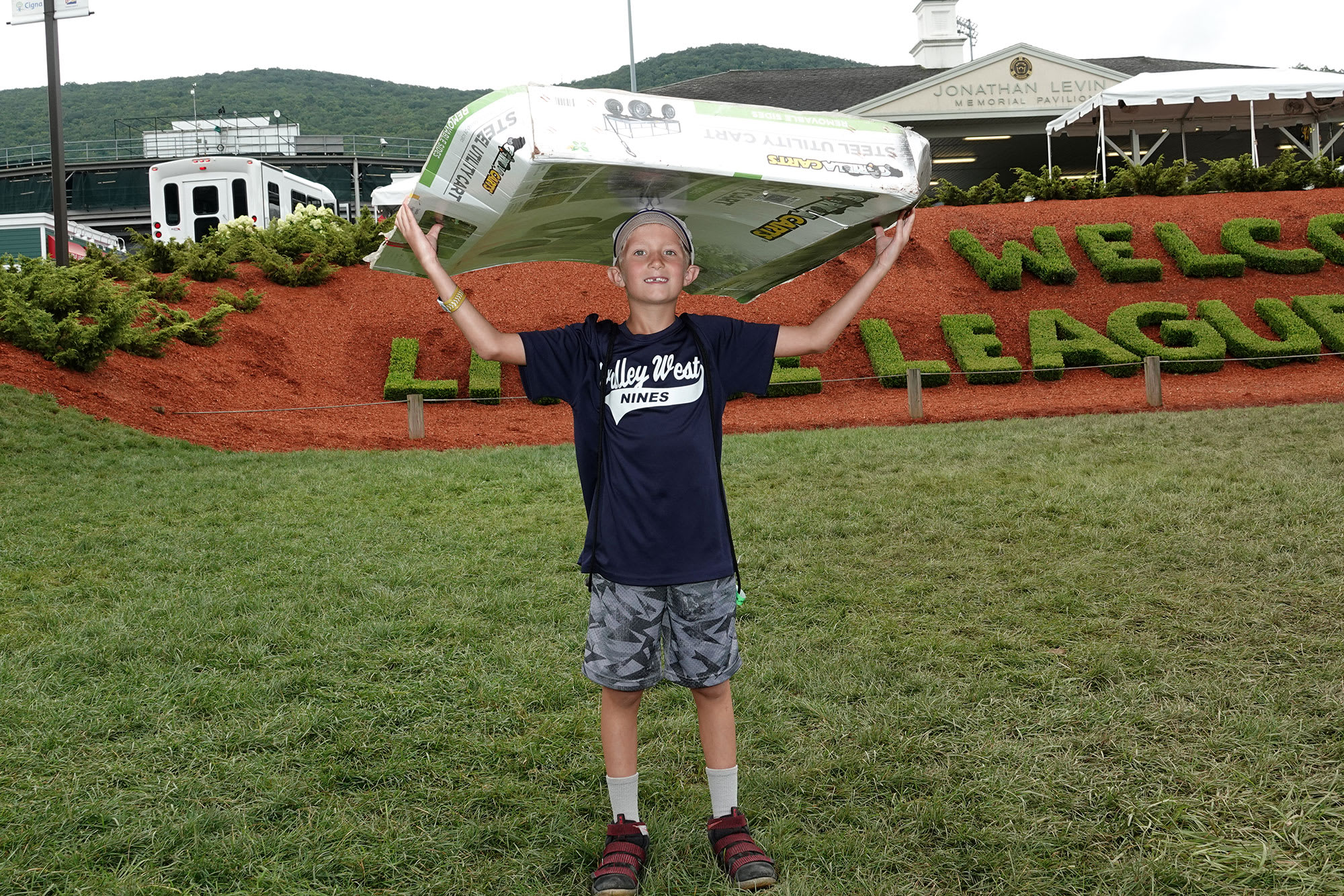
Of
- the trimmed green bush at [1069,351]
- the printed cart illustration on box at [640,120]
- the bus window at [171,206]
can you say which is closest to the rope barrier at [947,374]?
the trimmed green bush at [1069,351]

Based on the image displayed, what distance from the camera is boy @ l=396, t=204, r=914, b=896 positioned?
2564 mm

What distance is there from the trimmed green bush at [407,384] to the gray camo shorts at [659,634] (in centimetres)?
1078

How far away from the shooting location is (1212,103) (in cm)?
2103

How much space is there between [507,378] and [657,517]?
39.7ft

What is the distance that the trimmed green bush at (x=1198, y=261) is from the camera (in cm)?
1592

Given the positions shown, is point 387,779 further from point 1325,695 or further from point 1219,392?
point 1219,392

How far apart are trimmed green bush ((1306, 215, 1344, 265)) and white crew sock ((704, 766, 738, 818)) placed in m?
17.3

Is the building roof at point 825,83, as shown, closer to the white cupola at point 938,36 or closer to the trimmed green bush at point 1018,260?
the white cupola at point 938,36

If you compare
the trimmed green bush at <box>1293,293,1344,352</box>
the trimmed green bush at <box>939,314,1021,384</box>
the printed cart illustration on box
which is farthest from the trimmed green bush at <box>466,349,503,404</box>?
the trimmed green bush at <box>1293,293,1344,352</box>

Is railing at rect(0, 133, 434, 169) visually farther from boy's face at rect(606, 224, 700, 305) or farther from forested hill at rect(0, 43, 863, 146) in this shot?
boy's face at rect(606, 224, 700, 305)

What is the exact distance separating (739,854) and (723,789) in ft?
0.53

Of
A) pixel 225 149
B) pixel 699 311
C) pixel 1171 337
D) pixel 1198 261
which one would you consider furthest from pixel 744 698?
pixel 225 149

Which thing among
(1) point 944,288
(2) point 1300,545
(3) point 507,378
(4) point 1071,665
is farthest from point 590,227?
(1) point 944,288

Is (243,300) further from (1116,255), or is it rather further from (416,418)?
(1116,255)
